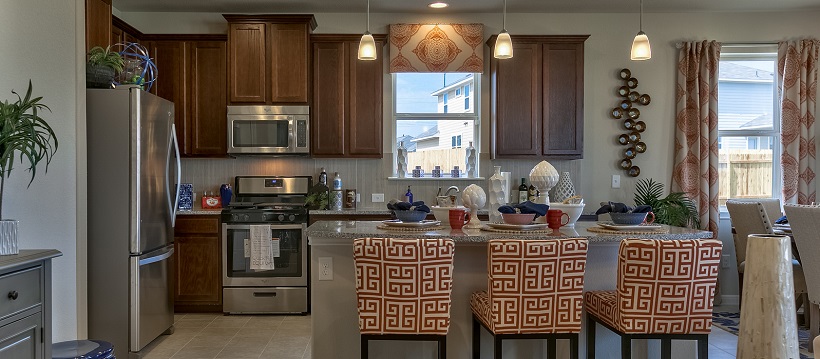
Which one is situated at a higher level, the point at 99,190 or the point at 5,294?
the point at 99,190

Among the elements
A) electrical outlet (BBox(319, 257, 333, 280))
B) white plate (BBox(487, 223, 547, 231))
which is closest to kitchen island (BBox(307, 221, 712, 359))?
electrical outlet (BBox(319, 257, 333, 280))

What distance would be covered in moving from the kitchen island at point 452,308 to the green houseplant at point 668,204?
2292 mm

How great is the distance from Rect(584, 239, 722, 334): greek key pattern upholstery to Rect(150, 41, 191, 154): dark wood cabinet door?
4198 mm

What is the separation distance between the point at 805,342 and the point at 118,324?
4623mm

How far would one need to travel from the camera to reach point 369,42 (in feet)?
12.6

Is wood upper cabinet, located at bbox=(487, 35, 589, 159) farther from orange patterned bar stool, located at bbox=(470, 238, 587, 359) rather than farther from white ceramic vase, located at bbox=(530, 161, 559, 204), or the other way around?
orange patterned bar stool, located at bbox=(470, 238, 587, 359)

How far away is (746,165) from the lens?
19.2ft

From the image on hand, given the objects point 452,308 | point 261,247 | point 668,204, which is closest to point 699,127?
point 668,204

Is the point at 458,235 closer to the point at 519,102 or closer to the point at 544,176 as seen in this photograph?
the point at 544,176

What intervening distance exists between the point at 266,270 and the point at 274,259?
0.11 m

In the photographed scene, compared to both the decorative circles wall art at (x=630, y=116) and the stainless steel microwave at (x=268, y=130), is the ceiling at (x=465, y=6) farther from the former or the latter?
the stainless steel microwave at (x=268, y=130)

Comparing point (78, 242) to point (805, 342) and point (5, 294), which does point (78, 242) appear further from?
point (805, 342)

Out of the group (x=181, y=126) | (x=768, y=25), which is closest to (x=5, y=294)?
(x=181, y=126)

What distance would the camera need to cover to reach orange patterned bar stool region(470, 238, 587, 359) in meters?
2.54
